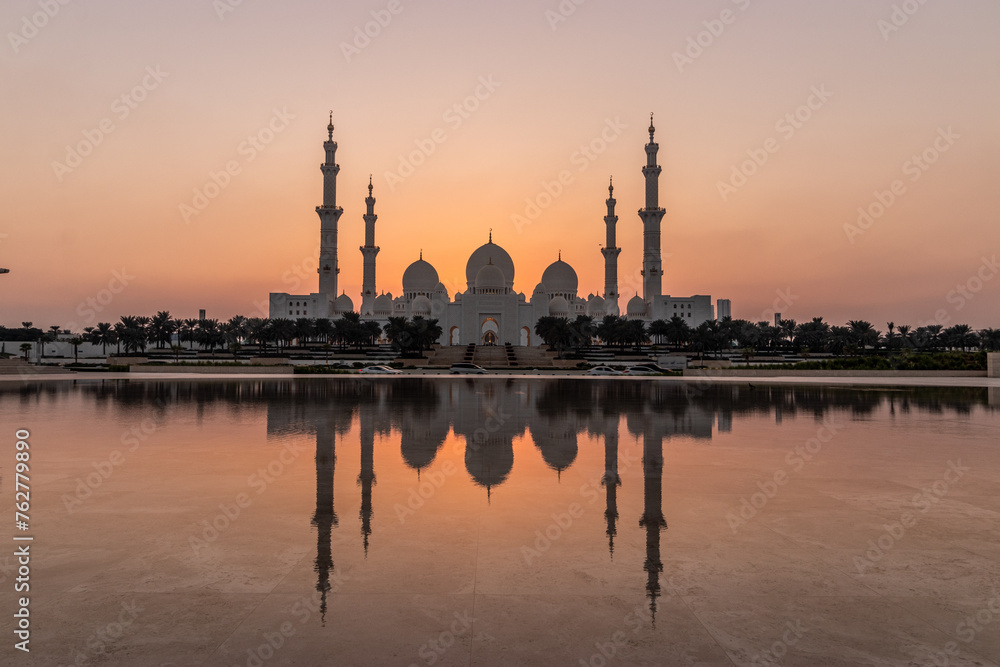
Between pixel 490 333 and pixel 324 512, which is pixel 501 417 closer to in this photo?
pixel 324 512

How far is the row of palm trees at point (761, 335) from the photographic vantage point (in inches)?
2633

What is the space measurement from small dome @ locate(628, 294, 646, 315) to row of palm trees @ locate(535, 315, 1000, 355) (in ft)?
68.8

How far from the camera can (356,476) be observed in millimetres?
9492

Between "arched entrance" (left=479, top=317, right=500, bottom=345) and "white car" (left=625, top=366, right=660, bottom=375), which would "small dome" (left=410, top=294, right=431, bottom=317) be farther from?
"white car" (left=625, top=366, right=660, bottom=375)

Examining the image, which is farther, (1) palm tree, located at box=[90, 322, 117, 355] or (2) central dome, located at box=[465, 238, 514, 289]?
(2) central dome, located at box=[465, 238, 514, 289]

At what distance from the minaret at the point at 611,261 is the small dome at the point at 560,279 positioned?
5.22 meters

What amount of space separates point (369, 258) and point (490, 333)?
68.2 ft

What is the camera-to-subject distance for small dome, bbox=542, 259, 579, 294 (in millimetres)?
100312

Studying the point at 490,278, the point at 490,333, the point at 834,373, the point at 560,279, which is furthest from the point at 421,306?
the point at 834,373

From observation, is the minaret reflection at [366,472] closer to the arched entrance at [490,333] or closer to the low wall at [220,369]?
the low wall at [220,369]

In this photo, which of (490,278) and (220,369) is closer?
(220,369)

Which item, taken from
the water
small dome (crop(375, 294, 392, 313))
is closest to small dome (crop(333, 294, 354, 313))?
small dome (crop(375, 294, 392, 313))

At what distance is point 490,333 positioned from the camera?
303ft

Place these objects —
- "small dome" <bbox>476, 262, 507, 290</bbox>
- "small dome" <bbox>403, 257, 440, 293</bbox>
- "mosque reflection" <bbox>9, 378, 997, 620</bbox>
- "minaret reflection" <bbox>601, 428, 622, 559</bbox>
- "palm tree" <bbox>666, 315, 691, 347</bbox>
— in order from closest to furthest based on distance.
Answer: "minaret reflection" <bbox>601, 428, 622, 559</bbox>, "mosque reflection" <bbox>9, 378, 997, 620</bbox>, "palm tree" <bbox>666, 315, 691, 347</bbox>, "small dome" <bbox>476, 262, 507, 290</bbox>, "small dome" <bbox>403, 257, 440, 293</bbox>
